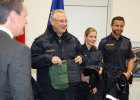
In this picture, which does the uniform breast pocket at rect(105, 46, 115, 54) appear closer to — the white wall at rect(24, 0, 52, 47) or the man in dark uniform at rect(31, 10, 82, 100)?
the man in dark uniform at rect(31, 10, 82, 100)

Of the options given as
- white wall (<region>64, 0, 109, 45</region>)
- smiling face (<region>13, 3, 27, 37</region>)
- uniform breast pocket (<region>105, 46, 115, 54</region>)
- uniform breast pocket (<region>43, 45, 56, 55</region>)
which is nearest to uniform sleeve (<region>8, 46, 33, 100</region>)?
smiling face (<region>13, 3, 27, 37</region>)

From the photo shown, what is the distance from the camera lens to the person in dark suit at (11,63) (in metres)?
0.86

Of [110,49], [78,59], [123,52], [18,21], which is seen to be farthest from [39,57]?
[123,52]

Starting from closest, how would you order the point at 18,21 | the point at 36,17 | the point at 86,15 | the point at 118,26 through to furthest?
the point at 18,21 → the point at 118,26 → the point at 36,17 → the point at 86,15

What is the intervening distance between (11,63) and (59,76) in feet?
3.06

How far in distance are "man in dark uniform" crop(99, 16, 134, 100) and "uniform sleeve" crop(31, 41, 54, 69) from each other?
1.12 metres

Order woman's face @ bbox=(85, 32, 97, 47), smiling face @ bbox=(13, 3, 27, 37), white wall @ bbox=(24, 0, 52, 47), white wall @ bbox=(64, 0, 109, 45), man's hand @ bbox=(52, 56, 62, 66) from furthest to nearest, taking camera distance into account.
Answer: white wall @ bbox=(64, 0, 109, 45)
white wall @ bbox=(24, 0, 52, 47)
woman's face @ bbox=(85, 32, 97, 47)
man's hand @ bbox=(52, 56, 62, 66)
smiling face @ bbox=(13, 3, 27, 37)

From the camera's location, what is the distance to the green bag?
1745 mm

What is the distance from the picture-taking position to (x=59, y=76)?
1.74 metres

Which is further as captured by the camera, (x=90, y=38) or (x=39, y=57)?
(x=90, y=38)

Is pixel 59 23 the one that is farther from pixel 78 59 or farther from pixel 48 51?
pixel 78 59

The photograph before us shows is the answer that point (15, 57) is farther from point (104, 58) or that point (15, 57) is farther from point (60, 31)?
point (104, 58)

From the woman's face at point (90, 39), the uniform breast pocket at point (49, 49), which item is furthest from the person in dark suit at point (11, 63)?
the woman's face at point (90, 39)

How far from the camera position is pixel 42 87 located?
1870mm
